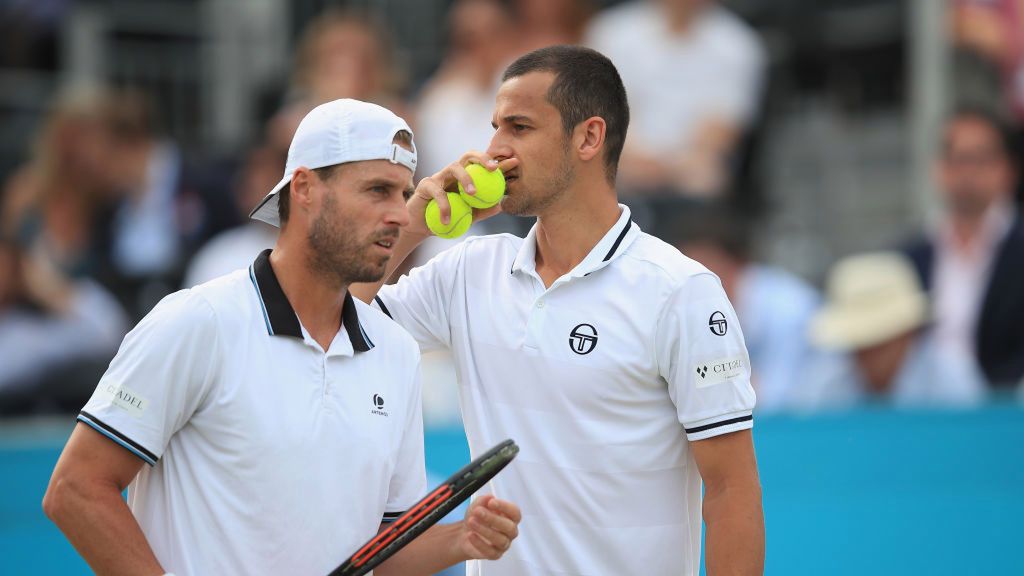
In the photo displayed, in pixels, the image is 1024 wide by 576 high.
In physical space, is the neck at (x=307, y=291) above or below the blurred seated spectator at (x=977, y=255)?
below

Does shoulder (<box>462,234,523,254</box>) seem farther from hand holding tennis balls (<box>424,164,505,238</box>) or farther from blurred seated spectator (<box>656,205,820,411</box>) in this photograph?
blurred seated spectator (<box>656,205,820,411</box>)

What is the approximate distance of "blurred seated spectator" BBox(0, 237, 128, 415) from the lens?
7.90m

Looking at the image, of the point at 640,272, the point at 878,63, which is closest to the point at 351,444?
the point at 640,272

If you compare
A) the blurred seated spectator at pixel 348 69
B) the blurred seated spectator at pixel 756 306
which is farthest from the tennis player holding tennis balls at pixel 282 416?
the blurred seated spectator at pixel 348 69

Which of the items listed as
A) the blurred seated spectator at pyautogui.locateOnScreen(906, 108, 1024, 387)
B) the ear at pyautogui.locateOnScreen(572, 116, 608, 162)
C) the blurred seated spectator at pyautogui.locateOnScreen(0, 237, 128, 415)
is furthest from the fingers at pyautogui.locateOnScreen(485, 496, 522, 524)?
the blurred seated spectator at pyautogui.locateOnScreen(0, 237, 128, 415)

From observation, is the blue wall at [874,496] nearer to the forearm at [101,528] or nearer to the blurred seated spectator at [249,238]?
the blurred seated spectator at [249,238]

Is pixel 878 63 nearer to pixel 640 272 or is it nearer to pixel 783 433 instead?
pixel 783 433

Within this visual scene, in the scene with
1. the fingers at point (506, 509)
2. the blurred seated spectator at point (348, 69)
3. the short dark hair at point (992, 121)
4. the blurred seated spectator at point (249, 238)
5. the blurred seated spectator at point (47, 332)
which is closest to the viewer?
the fingers at point (506, 509)

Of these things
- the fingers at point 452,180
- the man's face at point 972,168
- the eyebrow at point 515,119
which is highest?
the man's face at point 972,168

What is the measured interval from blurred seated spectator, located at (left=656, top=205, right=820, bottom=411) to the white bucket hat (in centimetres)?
14

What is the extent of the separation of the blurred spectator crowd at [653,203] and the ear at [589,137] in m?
3.34

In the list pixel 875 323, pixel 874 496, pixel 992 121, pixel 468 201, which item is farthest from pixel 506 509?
pixel 992 121

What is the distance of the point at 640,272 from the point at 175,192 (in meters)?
5.99

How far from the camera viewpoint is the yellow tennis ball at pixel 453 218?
403cm
